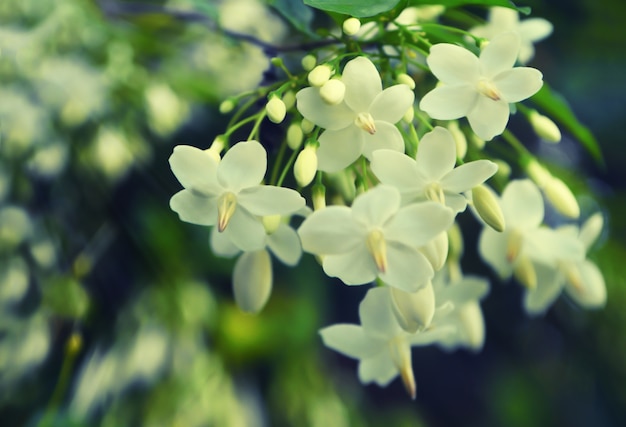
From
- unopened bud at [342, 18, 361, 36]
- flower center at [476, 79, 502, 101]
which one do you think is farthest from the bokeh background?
flower center at [476, 79, 502, 101]

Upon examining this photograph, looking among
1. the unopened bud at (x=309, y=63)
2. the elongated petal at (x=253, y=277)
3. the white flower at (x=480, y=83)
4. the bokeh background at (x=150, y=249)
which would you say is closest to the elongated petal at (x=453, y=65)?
the white flower at (x=480, y=83)

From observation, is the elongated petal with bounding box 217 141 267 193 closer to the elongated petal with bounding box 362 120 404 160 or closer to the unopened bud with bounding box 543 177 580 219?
the elongated petal with bounding box 362 120 404 160

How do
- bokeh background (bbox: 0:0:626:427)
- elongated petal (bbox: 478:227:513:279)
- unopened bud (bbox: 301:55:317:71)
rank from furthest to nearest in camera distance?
1. bokeh background (bbox: 0:0:626:427)
2. elongated petal (bbox: 478:227:513:279)
3. unopened bud (bbox: 301:55:317:71)

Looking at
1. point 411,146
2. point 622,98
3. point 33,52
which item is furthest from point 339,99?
point 622,98

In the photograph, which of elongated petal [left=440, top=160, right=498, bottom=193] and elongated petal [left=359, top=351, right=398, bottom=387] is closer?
elongated petal [left=440, top=160, right=498, bottom=193]

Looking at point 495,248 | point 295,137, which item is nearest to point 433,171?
point 295,137

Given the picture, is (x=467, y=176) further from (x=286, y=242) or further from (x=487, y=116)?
(x=286, y=242)

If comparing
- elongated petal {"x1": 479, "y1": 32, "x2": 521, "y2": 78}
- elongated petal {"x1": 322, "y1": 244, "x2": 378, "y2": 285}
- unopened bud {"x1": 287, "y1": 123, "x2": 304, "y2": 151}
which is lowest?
elongated petal {"x1": 322, "y1": 244, "x2": 378, "y2": 285}

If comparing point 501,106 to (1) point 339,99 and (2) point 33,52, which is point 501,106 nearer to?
(1) point 339,99
